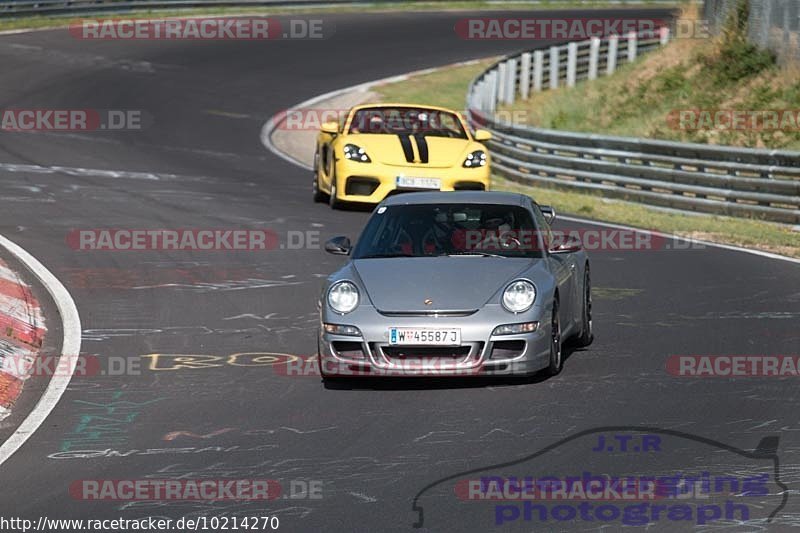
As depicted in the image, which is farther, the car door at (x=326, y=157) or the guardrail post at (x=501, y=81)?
the guardrail post at (x=501, y=81)

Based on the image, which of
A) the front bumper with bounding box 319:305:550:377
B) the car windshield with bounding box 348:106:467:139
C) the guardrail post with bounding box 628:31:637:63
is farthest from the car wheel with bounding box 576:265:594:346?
the guardrail post with bounding box 628:31:637:63

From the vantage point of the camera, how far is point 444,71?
39.5m

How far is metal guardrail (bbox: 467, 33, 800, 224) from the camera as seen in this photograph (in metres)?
19.0

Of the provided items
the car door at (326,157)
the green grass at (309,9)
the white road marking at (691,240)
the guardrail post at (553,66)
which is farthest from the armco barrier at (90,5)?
the white road marking at (691,240)

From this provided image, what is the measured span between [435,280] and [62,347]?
3.06 m

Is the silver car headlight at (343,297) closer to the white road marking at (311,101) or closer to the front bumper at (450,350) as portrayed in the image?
the front bumper at (450,350)

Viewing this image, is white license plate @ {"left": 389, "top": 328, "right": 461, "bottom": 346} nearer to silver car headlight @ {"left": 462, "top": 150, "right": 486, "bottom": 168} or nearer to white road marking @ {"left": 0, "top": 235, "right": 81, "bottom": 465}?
white road marking @ {"left": 0, "top": 235, "right": 81, "bottom": 465}

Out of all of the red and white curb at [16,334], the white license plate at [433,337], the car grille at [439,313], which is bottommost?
the red and white curb at [16,334]

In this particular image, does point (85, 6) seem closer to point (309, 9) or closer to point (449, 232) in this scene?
point (309, 9)

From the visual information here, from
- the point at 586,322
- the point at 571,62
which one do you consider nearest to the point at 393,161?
the point at 586,322

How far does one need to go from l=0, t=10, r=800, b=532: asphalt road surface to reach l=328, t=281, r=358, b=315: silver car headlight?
545 mm

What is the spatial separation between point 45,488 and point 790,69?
21034 millimetres

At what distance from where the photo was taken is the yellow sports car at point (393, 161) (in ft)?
62.7

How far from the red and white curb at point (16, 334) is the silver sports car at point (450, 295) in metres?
2.01
